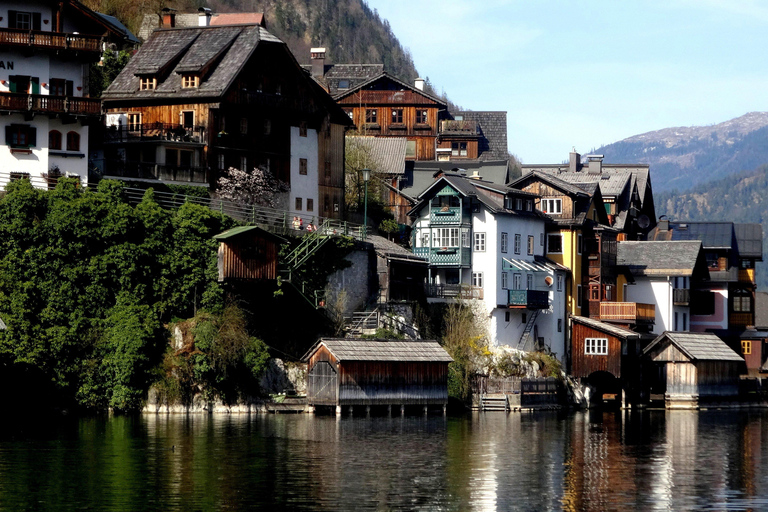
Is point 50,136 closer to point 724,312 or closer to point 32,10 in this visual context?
point 32,10

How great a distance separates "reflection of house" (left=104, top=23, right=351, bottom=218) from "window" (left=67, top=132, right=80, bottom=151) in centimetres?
430

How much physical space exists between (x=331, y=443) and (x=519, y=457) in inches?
331

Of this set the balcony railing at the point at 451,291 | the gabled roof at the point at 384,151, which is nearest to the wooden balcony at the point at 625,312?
the balcony railing at the point at 451,291

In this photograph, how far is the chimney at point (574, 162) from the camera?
118119mm

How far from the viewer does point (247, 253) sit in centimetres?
7756

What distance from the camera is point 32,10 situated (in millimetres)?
81750

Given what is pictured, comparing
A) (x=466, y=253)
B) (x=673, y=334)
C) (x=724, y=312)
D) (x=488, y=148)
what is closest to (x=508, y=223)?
(x=466, y=253)

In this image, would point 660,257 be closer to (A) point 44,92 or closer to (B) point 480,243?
(B) point 480,243

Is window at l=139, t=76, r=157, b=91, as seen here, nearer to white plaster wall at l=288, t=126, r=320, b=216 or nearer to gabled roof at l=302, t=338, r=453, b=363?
white plaster wall at l=288, t=126, r=320, b=216

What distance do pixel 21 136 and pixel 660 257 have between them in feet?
168

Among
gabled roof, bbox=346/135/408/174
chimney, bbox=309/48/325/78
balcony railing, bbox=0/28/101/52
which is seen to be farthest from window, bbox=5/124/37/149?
chimney, bbox=309/48/325/78

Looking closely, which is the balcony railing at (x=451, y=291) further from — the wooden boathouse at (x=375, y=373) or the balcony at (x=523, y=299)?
the wooden boathouse at (x=375, y=373)

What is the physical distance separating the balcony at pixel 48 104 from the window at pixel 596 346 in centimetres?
3684

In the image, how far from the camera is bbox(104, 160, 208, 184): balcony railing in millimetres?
84812
